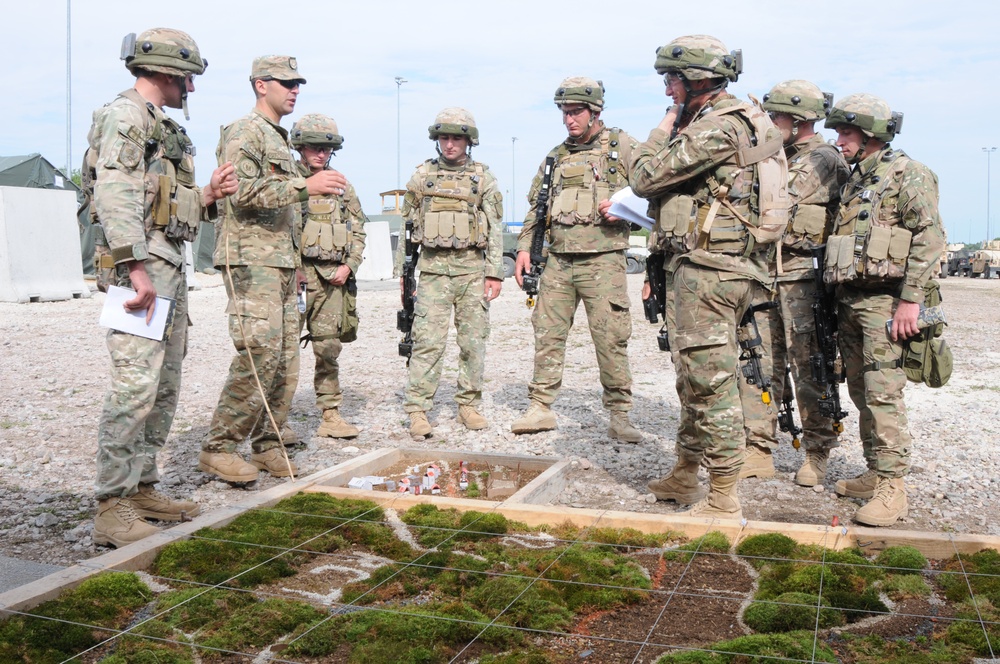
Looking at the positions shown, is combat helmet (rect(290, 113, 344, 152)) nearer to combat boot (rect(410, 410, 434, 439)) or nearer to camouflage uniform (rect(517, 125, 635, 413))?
camouflage uniform (rect(517, 125, 635, 413))

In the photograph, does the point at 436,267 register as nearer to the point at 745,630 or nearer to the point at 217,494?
the point at 217,494

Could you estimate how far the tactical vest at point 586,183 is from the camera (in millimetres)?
6672

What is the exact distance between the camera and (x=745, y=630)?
3.26m

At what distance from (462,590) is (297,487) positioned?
1597 mm

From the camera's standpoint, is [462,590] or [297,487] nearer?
[462,590]

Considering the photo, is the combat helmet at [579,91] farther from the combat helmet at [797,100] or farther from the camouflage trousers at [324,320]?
the camouflage trousers at [324,320]

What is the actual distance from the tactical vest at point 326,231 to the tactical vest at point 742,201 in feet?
10.8

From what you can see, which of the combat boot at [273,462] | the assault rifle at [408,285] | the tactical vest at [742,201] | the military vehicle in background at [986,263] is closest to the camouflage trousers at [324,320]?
the assault rifle at [408,285]

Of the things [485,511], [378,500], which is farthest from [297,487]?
[485,511]

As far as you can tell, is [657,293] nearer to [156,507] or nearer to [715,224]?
[715,224]

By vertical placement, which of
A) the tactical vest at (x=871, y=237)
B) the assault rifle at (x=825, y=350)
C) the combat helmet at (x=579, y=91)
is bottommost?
the assault rifle at (x=825, y=350)

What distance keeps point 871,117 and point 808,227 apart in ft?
2.63

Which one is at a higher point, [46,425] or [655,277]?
[655,277]

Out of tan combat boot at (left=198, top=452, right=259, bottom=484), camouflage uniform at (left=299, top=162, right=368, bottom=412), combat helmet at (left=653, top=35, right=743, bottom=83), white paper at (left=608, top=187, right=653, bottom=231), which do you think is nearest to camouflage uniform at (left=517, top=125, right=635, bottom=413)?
white paper at (left=608, top=187, right=653, bottom=231)
